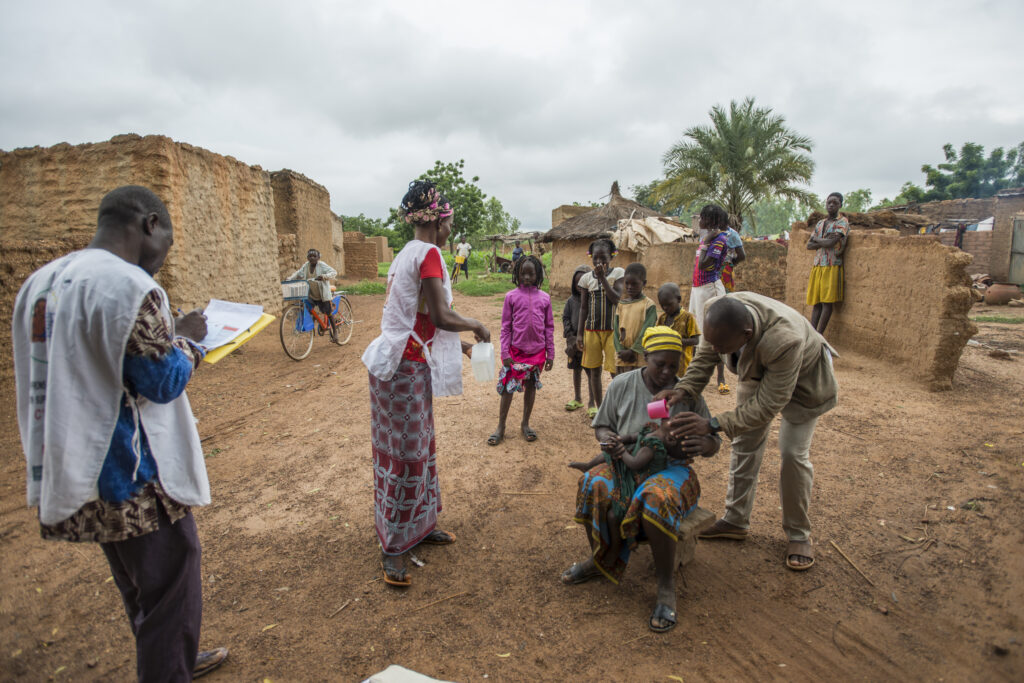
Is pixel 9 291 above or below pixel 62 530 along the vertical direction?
above

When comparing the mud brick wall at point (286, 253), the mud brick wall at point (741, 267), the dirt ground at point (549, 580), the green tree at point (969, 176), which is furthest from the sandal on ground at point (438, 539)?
the green tree at point (969, 176)

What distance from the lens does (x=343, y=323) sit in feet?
31.9

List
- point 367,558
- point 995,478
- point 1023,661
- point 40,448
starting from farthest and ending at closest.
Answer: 1. point 995,478
2. point 367,558
3. point 1023,661
4. point 40,448

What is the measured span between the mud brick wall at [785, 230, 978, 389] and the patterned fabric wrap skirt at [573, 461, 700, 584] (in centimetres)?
422

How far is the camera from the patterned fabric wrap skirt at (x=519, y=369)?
15.4ft

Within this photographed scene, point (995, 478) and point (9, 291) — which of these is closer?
point (995, 478)

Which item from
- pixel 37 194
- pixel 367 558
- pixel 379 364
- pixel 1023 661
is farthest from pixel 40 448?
pixel 37 194

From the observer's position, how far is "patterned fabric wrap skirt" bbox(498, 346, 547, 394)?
4.71 meters

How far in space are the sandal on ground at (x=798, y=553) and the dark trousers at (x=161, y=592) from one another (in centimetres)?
278

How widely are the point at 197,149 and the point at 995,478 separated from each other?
31.0 feet

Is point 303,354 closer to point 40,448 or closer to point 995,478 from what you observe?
point 40,448

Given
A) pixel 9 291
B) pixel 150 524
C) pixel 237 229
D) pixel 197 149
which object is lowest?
pixel 150 524

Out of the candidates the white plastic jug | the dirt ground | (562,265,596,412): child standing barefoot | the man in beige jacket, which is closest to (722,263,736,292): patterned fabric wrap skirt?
(562,265,596,412): child standing barefoot

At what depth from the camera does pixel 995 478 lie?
3.68 meters
